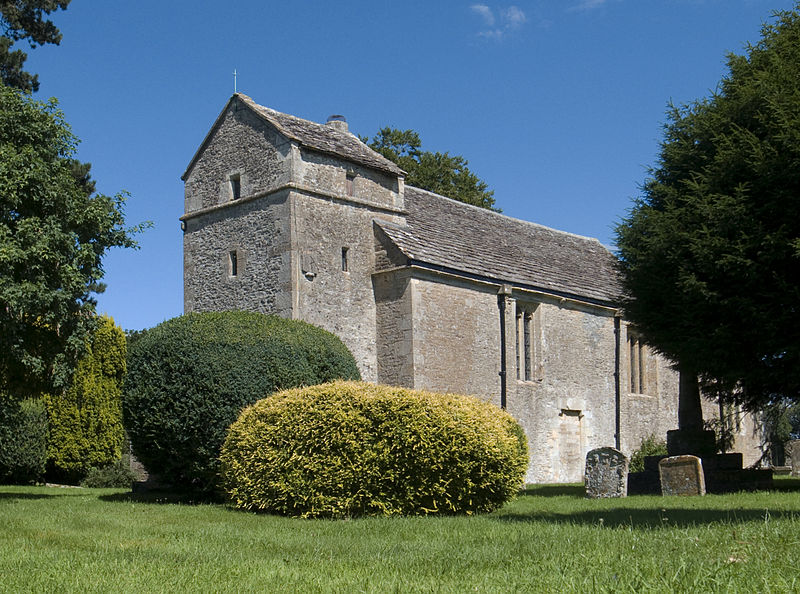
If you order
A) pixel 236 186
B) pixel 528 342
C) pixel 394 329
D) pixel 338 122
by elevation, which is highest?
pixel 338 122

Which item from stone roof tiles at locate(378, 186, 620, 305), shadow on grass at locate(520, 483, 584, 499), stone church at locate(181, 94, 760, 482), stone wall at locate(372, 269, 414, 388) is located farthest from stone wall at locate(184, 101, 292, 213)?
shadow on grass at locate(520, 483, 584, 499)

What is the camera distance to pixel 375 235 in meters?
25.3

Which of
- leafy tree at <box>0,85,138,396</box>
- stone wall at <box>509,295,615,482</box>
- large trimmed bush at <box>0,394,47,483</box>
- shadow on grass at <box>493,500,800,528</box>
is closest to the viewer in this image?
shadow on grass at <box>493,500,800,528</box>

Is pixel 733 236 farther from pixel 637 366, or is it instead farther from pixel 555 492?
pixel 637 366

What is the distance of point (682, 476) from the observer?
16.5 metres

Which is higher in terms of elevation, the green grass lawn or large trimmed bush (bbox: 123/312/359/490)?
large trimmed bush (bbox: 123/312/359/490)

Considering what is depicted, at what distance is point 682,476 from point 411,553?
33.5 ft

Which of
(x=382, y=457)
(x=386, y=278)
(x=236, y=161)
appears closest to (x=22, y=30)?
(x=236, y=161)

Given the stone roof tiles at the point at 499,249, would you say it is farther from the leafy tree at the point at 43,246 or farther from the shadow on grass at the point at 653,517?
the shadow on grass at the point at 653,517

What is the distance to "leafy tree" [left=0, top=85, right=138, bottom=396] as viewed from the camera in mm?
15195

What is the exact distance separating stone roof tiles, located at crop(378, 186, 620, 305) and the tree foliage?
32.2 ft

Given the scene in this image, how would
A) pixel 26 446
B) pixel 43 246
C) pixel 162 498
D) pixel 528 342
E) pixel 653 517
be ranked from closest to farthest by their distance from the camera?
1. pixel 653 517
2. pixel 43 246
3. pixel 162 498
4. pixel 26 446
5. pixel 528 342

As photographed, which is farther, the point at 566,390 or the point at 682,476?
the point at 566,390

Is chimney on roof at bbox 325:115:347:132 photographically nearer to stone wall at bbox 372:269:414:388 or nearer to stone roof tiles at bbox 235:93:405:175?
stone roof tiles at bbox 235:93:405:175
